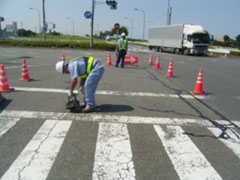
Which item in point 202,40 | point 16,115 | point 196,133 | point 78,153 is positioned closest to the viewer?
point 78,153

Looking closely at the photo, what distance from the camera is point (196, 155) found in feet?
12.2

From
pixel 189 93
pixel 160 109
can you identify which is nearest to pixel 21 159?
pixel 160 109

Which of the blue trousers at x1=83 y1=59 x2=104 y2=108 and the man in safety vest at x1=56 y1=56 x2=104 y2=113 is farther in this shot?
the blue trousers at x1=83 y1=59 x2=104 y2=108

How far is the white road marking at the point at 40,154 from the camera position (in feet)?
10.0

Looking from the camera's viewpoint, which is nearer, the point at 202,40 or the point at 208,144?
the point at 208,144

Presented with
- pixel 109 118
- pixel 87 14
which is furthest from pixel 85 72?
pixel 87 14

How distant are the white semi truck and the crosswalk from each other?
26068mm

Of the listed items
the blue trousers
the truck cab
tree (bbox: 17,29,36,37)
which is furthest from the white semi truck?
tree (bbox: 17,29,36,37)

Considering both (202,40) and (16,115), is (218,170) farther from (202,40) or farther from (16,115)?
(202,40)

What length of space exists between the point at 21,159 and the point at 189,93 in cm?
621

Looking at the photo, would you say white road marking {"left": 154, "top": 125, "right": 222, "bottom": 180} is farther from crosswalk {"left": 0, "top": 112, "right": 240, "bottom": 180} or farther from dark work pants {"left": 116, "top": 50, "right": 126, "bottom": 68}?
dark work pants {"left": 116, "top": 50, "right": 126, "bottom": 68}

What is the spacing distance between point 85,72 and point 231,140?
3.36 meters

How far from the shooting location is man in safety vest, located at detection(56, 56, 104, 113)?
17.0ft

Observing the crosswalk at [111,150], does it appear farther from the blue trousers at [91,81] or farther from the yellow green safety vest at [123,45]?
the yellow green safety vest at [123,45]
